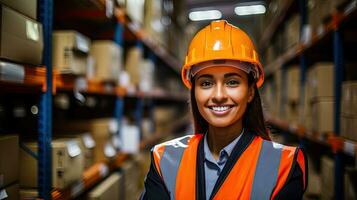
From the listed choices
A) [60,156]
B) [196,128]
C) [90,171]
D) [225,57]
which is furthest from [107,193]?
[225,57]

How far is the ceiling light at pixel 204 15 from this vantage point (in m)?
9.39

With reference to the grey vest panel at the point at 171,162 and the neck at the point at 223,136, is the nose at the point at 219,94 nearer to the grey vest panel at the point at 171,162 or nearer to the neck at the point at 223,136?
the neck at the point at 223,136

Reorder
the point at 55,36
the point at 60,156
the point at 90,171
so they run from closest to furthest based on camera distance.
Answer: the point at 60,156, the point at 55,36, the point at 90,171

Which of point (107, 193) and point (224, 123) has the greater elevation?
point (224, 123)

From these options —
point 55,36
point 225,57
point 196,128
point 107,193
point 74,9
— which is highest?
point 74,9

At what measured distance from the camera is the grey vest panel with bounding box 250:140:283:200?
53.6 inches

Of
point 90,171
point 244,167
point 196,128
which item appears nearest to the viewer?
point 244,167

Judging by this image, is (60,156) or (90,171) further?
(90,171)

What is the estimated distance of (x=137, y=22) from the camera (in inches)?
135

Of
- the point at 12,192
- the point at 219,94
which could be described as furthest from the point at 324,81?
the point at 12,192

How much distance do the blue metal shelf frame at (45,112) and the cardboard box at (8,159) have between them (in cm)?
16

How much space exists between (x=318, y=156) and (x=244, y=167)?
8.27 feet

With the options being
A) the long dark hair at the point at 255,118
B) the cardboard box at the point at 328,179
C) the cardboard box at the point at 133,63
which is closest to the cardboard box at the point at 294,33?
the cardboard box at the point at 328,179

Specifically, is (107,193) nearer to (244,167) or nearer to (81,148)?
(81,148)
